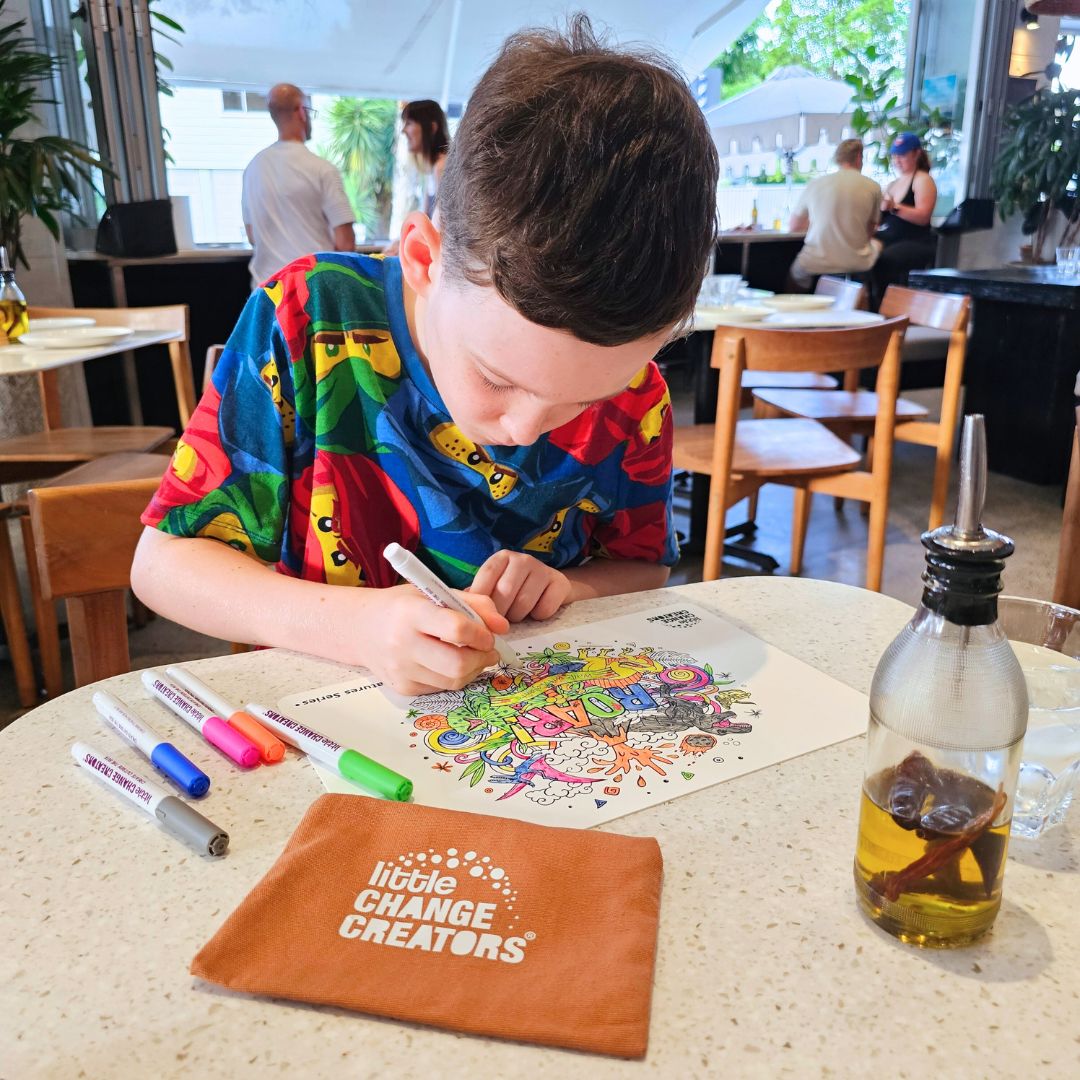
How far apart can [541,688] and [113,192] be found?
188 inches

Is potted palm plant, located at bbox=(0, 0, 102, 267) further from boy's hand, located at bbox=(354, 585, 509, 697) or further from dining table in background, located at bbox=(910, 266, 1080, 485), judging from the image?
dining table in background, located at bbox=(910, 266, 1080, 485)

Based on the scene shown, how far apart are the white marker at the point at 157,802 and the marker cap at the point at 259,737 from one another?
7cm

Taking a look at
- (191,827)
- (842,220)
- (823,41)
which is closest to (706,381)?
(842,220)

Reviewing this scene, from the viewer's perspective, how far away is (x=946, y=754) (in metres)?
0.47

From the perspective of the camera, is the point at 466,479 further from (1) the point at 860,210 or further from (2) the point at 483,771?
(1) the point at 860,210

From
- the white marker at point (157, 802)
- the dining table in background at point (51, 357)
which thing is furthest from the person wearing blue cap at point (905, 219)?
the white marker at point (157, 802)

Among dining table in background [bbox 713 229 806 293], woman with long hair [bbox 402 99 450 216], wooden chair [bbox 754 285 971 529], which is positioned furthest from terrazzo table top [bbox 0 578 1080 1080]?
dining table in background [bbox 713 229 806 293]

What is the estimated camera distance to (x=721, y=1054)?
43 cm

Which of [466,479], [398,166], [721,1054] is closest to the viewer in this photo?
[721,1054]

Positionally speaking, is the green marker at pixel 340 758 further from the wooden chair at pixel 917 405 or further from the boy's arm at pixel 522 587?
the wooden chair at pixel 917 405

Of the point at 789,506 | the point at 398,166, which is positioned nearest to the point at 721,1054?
the point at 789,506

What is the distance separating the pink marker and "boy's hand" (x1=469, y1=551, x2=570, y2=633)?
0.81 ft

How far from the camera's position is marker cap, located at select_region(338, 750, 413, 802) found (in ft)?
2.01

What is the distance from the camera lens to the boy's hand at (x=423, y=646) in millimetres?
725
